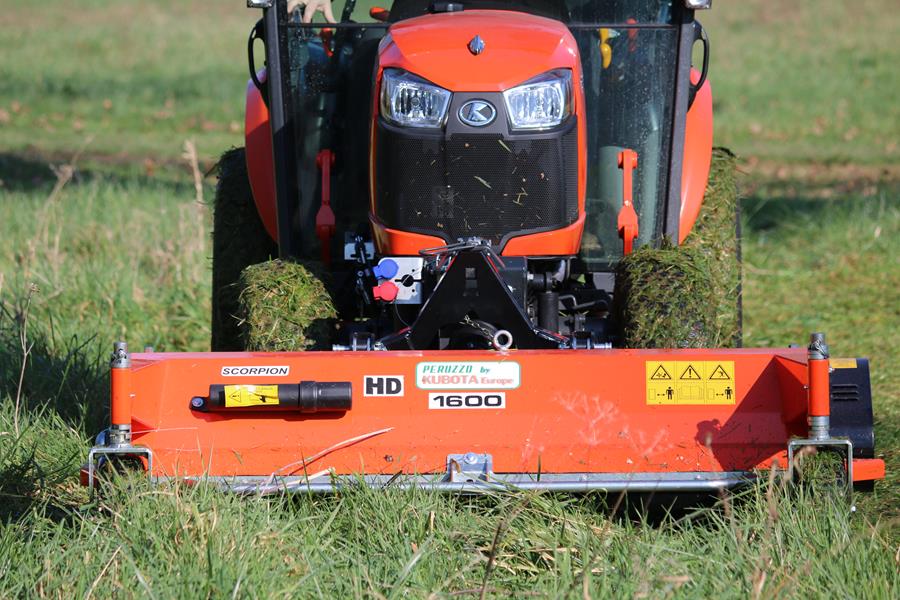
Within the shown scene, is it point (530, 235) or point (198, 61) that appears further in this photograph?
point (198, 61)

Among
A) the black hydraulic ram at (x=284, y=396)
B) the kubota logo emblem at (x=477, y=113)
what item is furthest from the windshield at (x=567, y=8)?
the black hydraulic ram at (x=284, y=396)

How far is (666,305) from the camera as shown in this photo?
4.43 m

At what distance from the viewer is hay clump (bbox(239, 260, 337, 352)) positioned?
14.9ft

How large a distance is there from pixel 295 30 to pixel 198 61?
16.6 m

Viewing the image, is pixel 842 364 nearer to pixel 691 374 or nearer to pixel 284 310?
pixel 691 374

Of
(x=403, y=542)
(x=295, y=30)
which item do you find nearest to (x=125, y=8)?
(x=295, y=30)

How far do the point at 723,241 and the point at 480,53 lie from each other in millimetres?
1712

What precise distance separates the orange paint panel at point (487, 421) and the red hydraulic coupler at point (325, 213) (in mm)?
1047

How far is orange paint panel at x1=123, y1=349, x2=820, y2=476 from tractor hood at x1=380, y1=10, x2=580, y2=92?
95 centimetres

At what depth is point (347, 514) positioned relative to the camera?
382 centimetres

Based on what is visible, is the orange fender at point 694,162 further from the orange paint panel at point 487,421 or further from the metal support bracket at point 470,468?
the metal support bracket at point 470,468

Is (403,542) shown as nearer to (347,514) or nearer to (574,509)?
(347,514)

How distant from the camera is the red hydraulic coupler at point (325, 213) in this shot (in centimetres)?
509

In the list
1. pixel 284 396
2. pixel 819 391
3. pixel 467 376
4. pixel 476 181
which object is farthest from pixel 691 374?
pixel 284 396
